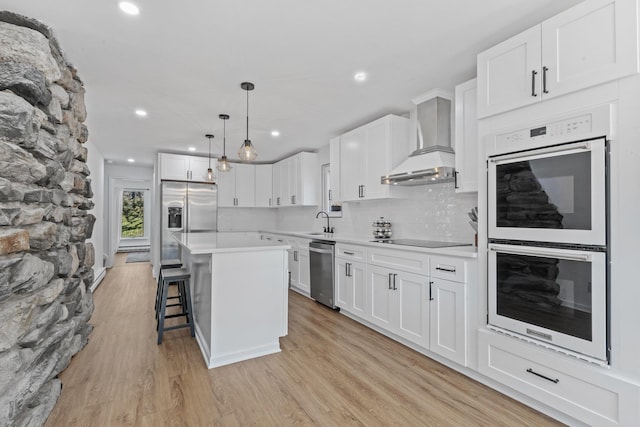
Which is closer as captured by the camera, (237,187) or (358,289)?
(358,289)

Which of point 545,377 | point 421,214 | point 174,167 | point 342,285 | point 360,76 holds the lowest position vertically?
point 545,377

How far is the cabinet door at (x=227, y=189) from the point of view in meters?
6.39

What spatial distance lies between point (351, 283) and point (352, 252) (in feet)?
1.19

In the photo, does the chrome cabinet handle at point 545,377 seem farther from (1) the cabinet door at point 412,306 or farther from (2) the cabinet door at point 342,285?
(2) the cabinet door at point 342,285

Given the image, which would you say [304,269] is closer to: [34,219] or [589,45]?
[34,219]

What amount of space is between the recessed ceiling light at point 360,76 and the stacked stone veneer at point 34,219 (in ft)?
7.24

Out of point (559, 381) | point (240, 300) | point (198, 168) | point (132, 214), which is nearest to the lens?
point (559, 381)

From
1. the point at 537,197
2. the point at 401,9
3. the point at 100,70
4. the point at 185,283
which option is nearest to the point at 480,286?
the point at 537,197

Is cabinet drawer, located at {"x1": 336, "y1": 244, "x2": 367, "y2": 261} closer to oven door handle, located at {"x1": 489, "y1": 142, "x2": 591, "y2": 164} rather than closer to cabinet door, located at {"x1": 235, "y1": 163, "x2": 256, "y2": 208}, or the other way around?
oven door handle, located at {"x1": 489, "y1": 142, "x2": 591, "y2": 164}

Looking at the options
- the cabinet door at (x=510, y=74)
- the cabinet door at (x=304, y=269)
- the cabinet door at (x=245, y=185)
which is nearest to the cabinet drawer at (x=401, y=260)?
the cabinet door at (x=510, y=74)

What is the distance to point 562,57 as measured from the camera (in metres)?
1.85

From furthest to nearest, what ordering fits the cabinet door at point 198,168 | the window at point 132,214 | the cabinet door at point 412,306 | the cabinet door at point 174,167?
the window at point 132,214
the cabinet door at point 198,168
the cabinet door at point 174,167
the cabinet door at point 412,306

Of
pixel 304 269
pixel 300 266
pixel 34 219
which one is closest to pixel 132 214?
pixel 300 266

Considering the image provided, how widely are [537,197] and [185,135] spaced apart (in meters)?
4.50
